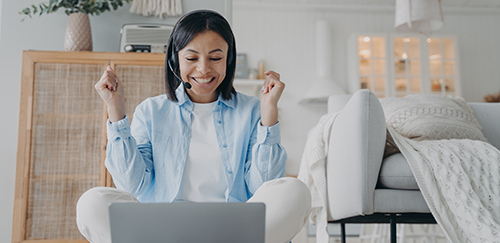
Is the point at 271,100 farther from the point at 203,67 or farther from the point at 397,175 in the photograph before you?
the point at 397,175

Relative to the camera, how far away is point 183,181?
1077 millimetres

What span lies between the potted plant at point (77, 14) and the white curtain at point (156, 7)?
0.49 feet

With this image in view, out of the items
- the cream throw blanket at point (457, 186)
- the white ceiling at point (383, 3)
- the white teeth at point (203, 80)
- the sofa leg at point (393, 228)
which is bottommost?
the sofa leg at point (393, 228)

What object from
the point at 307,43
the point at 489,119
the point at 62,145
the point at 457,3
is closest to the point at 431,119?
the point at 489,119

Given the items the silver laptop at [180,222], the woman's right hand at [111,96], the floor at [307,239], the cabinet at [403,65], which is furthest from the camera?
the cabinet at [403,65]

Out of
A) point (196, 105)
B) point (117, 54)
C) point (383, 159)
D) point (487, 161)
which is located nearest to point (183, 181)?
point (196, 105)

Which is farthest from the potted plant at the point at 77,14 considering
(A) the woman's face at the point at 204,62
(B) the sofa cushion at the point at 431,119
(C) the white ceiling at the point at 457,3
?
(C) the white ceiling at the point at 457,3

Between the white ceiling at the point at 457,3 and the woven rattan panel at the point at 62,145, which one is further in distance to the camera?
the white ceiling at the point at 457,3

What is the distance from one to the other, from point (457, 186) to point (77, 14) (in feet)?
6.47

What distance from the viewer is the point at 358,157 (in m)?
1.42

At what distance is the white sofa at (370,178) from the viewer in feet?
4.61

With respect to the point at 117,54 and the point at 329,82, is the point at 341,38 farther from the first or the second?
the point at 117,54

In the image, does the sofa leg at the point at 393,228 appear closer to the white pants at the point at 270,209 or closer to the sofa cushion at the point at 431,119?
the sofa cushion at the point at 431,119

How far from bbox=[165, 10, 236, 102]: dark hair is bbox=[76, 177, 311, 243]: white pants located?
1.37 feet
